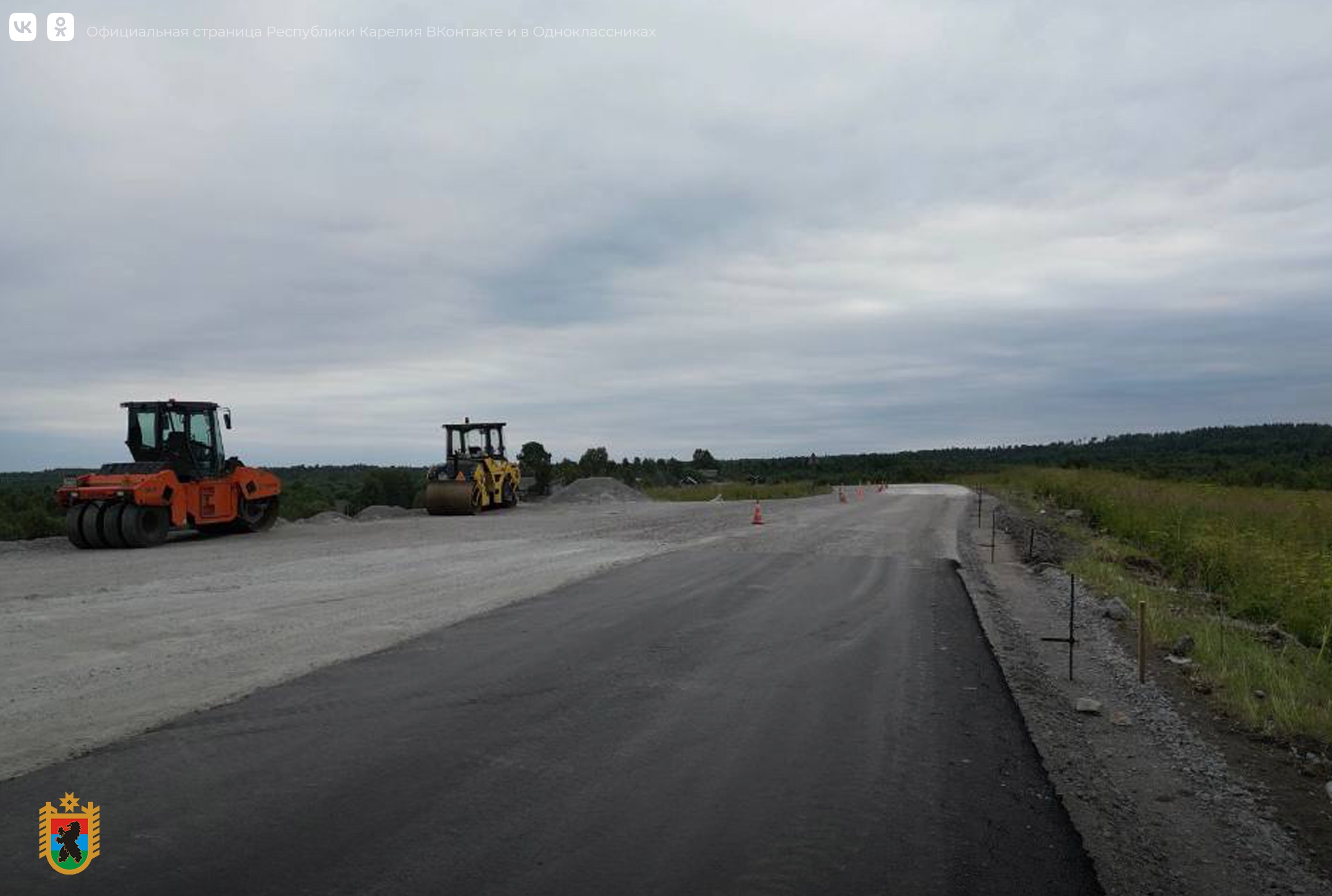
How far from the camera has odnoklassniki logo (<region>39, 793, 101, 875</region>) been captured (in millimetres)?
4324

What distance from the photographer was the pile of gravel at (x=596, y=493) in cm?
4125

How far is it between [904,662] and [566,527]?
17.5m

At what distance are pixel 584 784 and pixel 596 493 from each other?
123 ft

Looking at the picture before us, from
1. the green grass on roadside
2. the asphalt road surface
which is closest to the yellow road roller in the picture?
the green grass on roadside

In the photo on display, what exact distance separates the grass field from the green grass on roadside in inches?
774

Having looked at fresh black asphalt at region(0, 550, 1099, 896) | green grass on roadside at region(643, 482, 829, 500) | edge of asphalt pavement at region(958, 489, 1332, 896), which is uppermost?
green grass on roadside at region(643, 482, 829, 500)

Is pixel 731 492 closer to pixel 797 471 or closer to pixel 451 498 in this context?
pixel 451 498

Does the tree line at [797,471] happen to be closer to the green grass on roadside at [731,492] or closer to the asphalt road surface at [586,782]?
the green grass on roadside at [731,492]

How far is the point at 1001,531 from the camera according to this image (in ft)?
86.8

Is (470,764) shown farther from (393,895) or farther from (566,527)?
(566,527)

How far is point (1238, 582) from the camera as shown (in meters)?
15.3

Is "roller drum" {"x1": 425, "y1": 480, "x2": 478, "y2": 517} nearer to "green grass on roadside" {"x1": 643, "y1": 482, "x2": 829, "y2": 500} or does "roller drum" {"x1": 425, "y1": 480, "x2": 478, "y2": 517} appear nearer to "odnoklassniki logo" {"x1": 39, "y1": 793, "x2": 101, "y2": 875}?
"green grass on roadside" {"x1": 643, "y1": 482, "x2": 829, "y2": 500}

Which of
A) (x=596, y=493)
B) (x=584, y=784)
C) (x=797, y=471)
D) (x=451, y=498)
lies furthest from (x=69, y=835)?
(x=797, y=471)

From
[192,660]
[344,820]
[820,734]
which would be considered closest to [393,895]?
[344,820]
